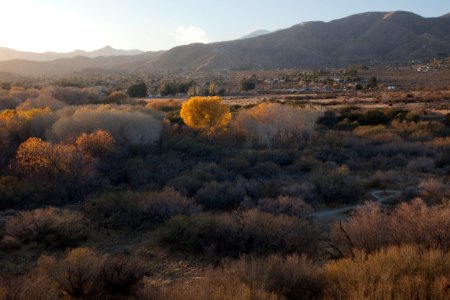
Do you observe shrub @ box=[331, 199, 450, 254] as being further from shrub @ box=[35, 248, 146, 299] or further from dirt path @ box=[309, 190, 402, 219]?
dirt path @ box=[309, 190, 402, 219]

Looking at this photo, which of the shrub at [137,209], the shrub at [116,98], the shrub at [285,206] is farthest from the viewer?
the shrub at [116,98]

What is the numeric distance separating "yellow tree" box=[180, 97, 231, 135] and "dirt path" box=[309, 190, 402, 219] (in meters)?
15.7

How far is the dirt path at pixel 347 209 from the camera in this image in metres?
17.2

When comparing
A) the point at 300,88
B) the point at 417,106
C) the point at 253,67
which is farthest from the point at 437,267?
the point at 253,67

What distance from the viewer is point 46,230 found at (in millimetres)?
14008

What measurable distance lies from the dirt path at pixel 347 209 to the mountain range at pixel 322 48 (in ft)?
358

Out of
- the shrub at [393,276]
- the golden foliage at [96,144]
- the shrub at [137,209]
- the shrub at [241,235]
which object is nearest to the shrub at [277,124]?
the golden foliage at [96,144]

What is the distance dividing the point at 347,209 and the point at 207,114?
1794cm

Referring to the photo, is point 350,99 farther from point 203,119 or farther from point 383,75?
point 383,75

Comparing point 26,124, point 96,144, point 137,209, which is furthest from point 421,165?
point 26,124

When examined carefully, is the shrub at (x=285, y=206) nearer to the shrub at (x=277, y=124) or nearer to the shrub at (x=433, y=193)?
the shrub at (x=433, y=193)

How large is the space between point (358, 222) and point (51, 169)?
47.6 ft

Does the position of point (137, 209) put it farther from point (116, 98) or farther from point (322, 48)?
point (322, 48)

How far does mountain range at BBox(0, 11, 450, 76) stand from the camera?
133375 mm
